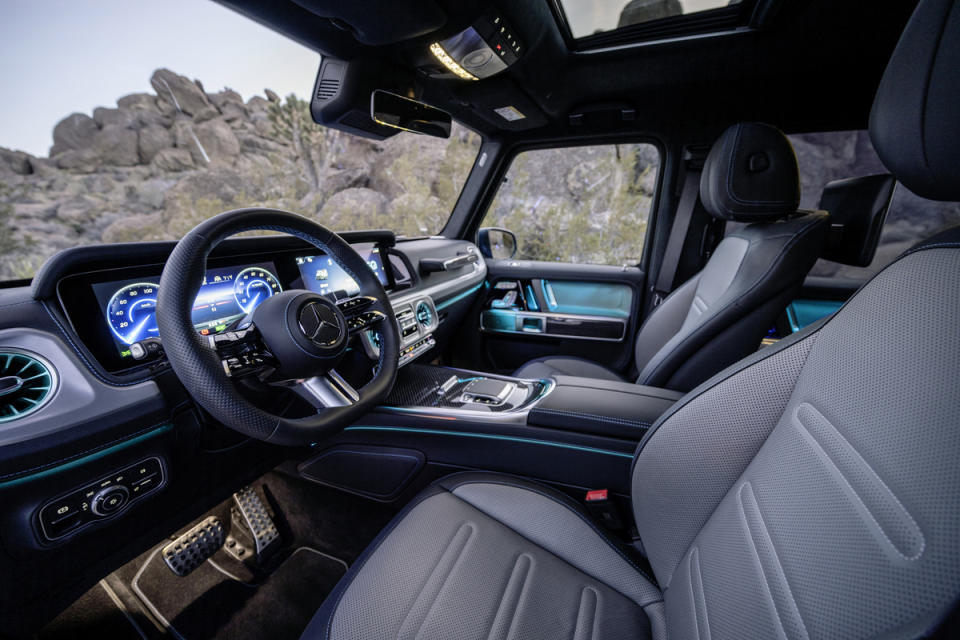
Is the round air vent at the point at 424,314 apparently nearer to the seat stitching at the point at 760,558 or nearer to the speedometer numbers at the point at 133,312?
the speedometer numbers at the point at 133,312

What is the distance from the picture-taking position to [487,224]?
2.90m

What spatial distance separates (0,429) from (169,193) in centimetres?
145

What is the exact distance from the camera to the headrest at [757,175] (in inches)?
52.1

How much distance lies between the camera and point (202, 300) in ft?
3.58

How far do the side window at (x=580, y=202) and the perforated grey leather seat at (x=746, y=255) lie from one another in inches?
44.8

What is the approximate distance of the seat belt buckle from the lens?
1070 millimetres

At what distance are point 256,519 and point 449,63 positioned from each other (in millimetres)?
2011

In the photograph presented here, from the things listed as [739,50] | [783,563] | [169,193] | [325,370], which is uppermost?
[739,50]

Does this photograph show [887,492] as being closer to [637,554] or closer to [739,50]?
[637,554]

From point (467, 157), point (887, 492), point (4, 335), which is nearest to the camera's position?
point (887, 492)

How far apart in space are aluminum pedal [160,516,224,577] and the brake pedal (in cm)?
7

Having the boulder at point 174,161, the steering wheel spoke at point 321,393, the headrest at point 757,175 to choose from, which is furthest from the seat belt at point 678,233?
the boulder at point 174,161

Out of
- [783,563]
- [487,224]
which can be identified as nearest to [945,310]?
[783,563]

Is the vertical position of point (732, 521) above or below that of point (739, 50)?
below
